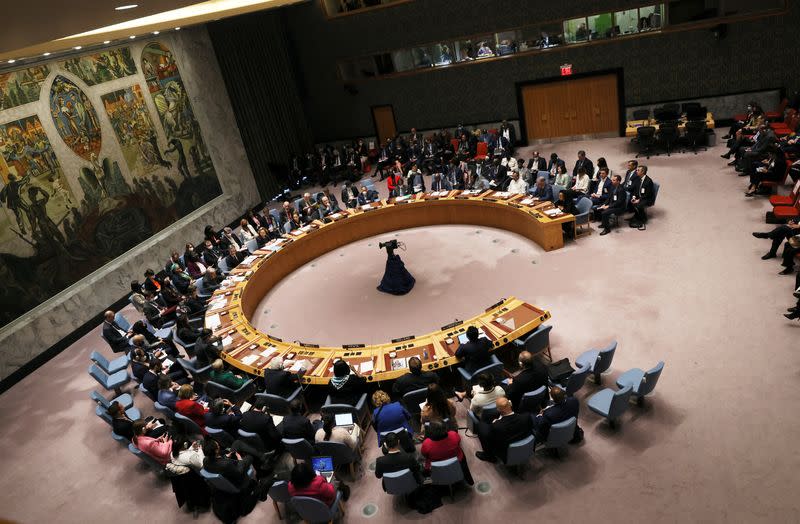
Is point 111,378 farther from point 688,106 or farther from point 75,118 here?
point 688,106

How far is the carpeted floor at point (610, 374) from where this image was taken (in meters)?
5.88

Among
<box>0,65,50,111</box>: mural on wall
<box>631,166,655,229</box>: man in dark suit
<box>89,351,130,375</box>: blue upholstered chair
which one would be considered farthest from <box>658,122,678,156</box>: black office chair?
<box>0,65,50,111</box>: mural on wall

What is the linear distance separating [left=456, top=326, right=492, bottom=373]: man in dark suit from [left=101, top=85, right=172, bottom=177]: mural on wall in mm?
10256

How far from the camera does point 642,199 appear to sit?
11.4m

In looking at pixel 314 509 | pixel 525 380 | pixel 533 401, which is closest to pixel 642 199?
pixel 525 380

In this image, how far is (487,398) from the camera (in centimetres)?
638

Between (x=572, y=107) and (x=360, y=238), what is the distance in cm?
837

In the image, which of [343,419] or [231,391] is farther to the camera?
[231,391]

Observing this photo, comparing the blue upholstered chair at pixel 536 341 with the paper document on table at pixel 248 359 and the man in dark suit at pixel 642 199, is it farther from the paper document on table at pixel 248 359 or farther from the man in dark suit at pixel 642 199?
the man in dark suit at pixel 642 199

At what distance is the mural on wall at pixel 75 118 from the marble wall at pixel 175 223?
0.53 meters

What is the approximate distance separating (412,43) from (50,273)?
1228 cm

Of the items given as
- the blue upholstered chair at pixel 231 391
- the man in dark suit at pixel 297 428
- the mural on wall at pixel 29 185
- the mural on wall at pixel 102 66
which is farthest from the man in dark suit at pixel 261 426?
the mural on wall at pixel 102 66

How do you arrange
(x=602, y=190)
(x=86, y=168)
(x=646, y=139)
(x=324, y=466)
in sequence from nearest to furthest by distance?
(x=324, y=466) < (x=602, y=190) < (x=86, y=168) < (x=646, y=139)

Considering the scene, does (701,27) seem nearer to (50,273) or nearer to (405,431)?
(405,431)
